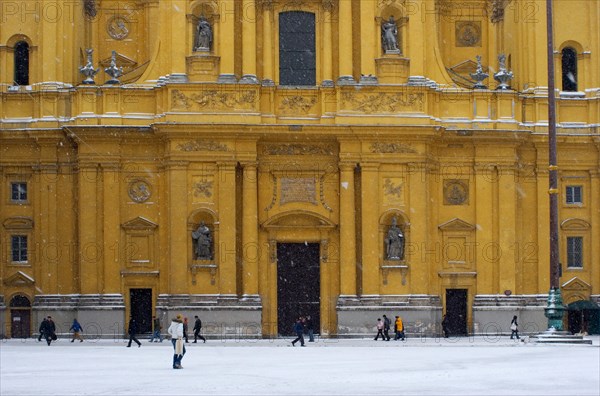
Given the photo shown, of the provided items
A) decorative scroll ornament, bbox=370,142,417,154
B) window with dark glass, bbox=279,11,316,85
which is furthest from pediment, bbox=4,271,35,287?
decorative scroll ornament, bbox=370,142,417,154

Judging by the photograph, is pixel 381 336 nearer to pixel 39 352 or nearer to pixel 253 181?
pixel 253 181

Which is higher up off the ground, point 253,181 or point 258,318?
point 253,181

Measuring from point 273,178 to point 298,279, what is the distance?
4.11m

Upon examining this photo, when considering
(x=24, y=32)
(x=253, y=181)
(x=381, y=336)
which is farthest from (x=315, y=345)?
(x=24, y=32)

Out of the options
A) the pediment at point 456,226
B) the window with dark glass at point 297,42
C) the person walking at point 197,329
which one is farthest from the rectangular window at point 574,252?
the person walking at point 197,329

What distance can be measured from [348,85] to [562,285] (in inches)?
473

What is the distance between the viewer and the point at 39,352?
1711 inches

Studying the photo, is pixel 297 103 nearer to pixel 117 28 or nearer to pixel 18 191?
pixel 117 28

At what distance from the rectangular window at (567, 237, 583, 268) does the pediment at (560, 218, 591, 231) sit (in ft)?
1.50

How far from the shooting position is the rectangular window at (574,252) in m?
55.9

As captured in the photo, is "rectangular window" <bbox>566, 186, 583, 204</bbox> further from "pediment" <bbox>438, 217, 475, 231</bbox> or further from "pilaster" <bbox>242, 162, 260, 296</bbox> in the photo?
"pilaster" <bbox>242, 162, 260, 296</bbox>

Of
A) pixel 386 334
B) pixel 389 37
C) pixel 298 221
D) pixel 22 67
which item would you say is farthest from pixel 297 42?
pixel 386 334

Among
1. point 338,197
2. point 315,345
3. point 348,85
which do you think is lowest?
point 315,345

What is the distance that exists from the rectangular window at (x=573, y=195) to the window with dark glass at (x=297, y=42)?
11.7 m
